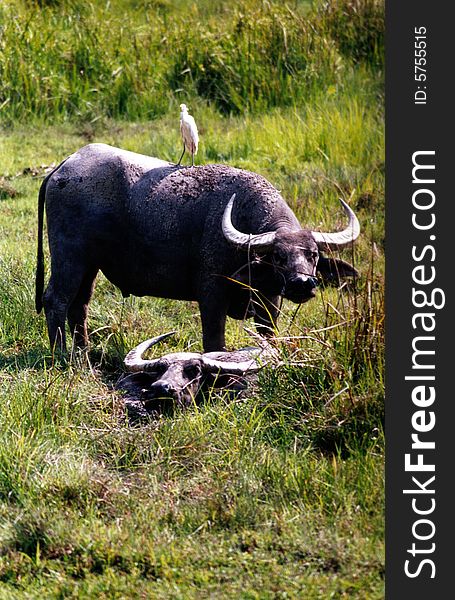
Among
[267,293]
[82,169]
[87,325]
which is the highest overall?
[82,169]

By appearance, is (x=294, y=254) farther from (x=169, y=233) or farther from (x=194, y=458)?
(x=194, y=458)

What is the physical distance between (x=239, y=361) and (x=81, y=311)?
158 centimetres

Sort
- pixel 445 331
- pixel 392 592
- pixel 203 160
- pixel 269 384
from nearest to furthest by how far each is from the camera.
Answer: pixel 392 592 < pixel 445 331 < pixel 269 384 < pixel 203 160

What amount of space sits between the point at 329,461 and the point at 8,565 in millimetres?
1696

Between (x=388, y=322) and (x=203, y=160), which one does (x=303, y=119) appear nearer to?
(x=203, y=160)

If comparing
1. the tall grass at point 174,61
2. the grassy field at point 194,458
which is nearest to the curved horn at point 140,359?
the grassy field at point 194,458

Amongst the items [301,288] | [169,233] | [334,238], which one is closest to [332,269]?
[334,238]

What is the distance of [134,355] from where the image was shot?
23.5 feet

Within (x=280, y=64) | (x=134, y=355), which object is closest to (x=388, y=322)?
(x=134, y=355)

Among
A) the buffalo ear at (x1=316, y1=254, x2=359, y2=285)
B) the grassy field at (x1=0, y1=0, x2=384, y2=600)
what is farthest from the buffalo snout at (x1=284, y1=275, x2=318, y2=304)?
the buffalo ear at (x1=316, y1=254, x2=359, y2=285)

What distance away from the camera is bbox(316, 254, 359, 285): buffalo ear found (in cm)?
718

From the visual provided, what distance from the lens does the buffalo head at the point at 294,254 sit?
6738mm

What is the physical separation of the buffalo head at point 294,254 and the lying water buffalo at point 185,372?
407mm

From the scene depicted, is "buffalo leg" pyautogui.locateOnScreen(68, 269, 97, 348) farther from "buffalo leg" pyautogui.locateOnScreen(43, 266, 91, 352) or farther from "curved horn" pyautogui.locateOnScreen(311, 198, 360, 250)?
"curved horn" pyautogui.locateOnScreen(311, 198, 360, 250)
